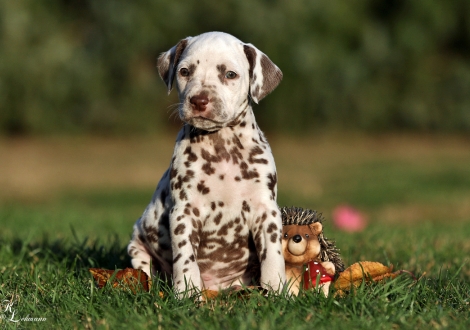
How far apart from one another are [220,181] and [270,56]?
63.2 feet

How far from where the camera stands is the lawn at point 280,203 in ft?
14.0

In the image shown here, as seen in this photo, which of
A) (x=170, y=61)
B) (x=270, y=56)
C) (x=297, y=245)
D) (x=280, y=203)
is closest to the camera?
(x=297, y=245)

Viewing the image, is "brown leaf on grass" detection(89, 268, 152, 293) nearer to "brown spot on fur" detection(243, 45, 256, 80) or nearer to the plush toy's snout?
the plush toy's snout

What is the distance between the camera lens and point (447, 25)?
27.5 metres

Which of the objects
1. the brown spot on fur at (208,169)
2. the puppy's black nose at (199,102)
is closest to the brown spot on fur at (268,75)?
the puppy's black nose at (199,102)

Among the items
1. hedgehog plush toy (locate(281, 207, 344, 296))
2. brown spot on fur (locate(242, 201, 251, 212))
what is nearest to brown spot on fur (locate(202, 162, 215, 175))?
brown spot on fur (locate(242, 201, 251, 212))

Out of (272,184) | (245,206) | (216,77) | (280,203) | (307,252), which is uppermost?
(216,77)

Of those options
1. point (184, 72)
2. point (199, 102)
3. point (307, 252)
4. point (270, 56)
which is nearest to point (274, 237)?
point (307, 252)

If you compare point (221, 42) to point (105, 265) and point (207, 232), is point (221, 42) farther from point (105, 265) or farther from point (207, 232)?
point (105, 265)

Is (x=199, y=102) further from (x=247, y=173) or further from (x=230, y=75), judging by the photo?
(x=247, y=173)

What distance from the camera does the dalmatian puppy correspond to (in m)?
4.85

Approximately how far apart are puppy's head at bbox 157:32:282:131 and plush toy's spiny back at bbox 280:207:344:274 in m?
0.89

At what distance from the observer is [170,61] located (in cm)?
Answer: 538

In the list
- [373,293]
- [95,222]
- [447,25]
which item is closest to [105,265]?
[373,293]
